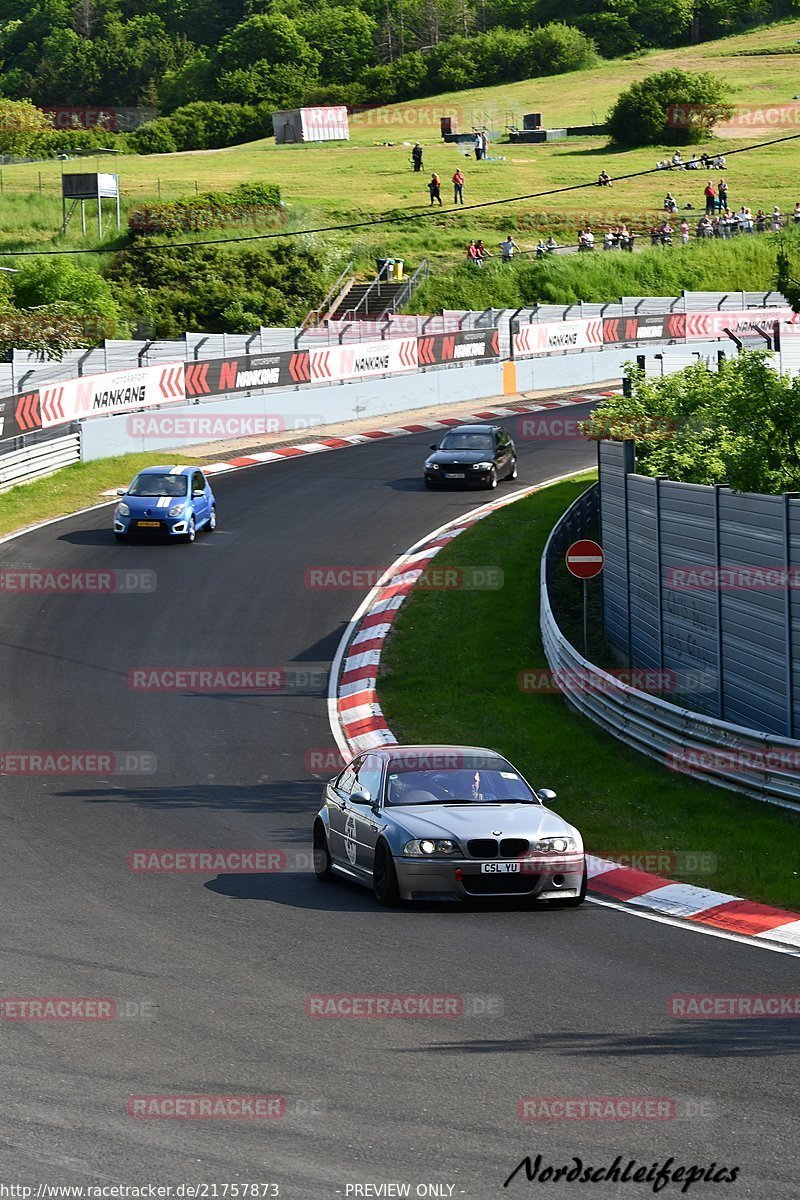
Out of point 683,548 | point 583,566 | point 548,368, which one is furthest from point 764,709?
point 548,368

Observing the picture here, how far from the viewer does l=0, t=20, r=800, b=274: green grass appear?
77.9 meters

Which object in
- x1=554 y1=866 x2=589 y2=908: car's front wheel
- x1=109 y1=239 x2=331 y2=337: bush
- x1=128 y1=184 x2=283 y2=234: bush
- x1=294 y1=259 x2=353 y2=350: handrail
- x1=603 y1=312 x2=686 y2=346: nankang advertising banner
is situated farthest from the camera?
x1=128 y1=184 x2=283 y2=234: bush

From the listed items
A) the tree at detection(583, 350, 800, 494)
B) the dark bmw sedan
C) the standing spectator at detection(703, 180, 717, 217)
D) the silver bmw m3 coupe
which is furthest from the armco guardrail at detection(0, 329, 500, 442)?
the standing spectator at detection(703, 180, 717, 217)

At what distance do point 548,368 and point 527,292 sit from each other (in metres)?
18.1

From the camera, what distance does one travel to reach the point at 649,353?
54.4 m

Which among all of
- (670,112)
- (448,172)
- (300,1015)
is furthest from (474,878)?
(670,112)

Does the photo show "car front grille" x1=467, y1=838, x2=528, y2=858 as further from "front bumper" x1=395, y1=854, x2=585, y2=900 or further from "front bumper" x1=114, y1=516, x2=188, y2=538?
"front bumper" x1=114, y1=516, x2=188, y2=538

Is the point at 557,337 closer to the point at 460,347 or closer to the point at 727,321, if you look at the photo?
the point at 460,347

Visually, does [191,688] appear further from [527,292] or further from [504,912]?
[527,292]

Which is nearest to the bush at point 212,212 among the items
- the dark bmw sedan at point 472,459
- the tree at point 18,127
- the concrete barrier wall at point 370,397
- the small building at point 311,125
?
the concrete barrier wall at point 370,397

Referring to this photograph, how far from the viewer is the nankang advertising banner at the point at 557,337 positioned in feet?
171

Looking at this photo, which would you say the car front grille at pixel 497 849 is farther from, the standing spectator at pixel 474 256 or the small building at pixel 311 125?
the small building at pixel 311 125

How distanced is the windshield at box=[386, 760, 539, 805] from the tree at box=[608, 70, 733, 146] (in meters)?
98.5

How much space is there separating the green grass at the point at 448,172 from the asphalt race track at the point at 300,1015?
57869mm
